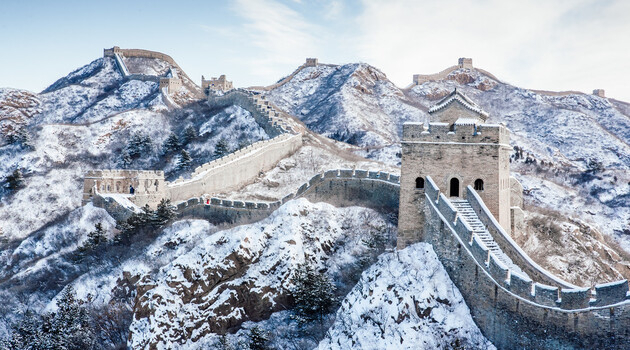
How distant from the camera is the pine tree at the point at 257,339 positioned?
22500mm

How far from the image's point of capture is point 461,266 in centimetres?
1834

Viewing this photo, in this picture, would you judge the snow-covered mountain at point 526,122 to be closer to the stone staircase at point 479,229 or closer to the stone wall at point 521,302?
the stone staircase at point 479,229

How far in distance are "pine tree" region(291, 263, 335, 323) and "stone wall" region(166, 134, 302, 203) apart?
59.1 ft

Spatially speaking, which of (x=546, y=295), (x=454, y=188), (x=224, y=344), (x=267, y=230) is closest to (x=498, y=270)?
(x=546, y=295)

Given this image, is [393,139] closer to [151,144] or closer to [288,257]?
[151,144]

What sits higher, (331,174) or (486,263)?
(331,174)

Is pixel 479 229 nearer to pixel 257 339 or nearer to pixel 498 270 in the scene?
pixel 498 270

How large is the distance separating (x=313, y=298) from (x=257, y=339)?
2.97 m

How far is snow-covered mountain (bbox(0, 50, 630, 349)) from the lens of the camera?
20766 millimetres

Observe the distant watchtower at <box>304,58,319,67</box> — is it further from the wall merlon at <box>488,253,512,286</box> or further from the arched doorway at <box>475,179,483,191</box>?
the wall merlon at <box>488,253,512,286</box>

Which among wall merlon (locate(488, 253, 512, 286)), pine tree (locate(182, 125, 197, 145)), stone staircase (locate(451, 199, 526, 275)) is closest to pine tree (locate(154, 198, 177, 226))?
stone staircase (locate(451, 199, 526, 275))

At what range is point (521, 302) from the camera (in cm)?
1565

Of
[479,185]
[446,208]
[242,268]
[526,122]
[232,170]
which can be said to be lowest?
[242,268]

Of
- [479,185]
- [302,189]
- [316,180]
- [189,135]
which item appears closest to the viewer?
[479,185]
